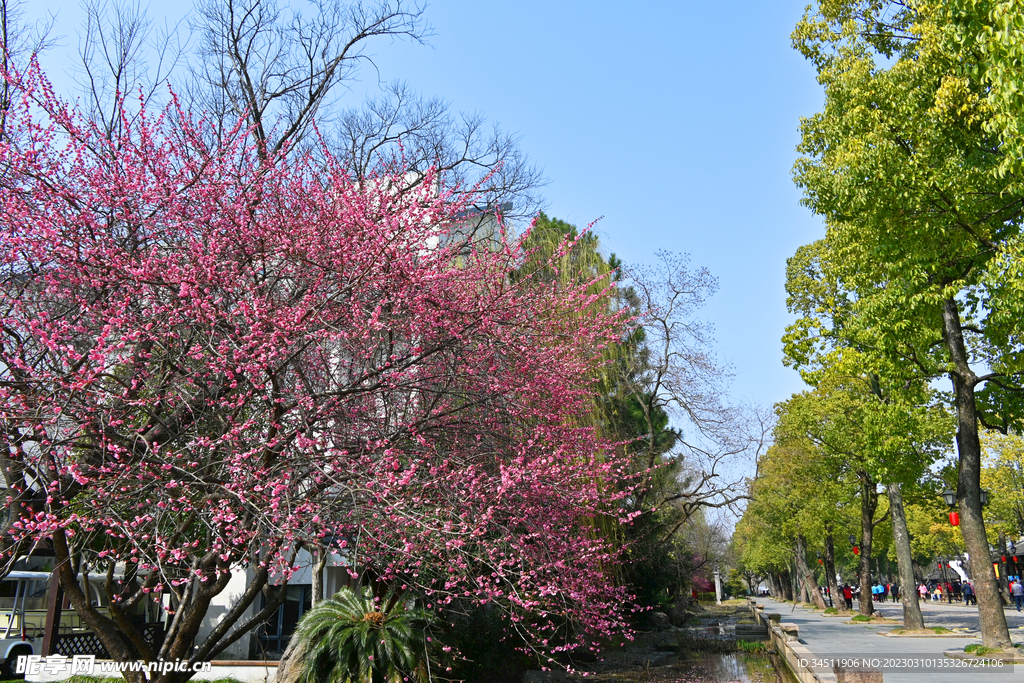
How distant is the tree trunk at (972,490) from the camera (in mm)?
12547

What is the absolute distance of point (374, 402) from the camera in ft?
24.9

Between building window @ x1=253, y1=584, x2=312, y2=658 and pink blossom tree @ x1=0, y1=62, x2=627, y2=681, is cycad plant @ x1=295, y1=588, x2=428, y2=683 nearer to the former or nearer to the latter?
pink blossom tree @ x1=0, y1=62, x2=627, y2=681

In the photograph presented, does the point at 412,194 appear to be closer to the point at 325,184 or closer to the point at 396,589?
the point at 325,184

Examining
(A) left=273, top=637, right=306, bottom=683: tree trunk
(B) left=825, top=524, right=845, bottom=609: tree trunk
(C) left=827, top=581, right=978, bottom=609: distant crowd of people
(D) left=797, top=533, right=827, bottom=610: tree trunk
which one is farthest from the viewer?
(D) left=797, top=533, right=827, bottom=610: tree trunk

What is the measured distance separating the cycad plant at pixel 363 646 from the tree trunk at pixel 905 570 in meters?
14.8

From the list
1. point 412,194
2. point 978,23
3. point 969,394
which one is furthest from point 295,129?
point 969,394

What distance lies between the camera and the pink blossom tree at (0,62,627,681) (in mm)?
6027

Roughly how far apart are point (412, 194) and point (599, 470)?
3.99 m

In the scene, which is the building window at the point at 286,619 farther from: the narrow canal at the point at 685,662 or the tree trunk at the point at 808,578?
the tree trunk at the point at 808,578

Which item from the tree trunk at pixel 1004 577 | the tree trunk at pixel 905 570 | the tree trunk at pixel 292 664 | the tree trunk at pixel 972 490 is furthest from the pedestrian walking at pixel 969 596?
the tree trunk at pixel 292 664

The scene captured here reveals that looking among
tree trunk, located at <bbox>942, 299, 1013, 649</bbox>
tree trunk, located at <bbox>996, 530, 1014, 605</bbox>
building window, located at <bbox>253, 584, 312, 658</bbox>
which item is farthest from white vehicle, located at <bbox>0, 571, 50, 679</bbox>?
tree trunk, located at <bbox>996, 530, 1014, 605</bbox>

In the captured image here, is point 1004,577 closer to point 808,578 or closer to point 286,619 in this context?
point 808,578

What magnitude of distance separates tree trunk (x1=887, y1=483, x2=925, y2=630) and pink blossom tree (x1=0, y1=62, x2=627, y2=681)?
51.1 ft

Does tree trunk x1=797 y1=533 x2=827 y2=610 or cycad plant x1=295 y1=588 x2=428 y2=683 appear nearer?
cycad plant x1=295 y1=588 x2=428 y2=683
